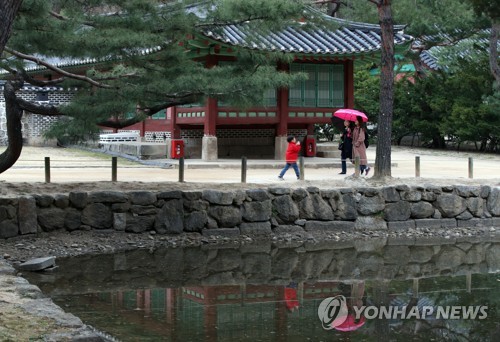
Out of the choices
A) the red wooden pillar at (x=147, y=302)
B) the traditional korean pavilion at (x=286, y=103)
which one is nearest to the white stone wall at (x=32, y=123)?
the traditional korean pavilion at (x=286, y=103)

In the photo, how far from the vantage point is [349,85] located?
92.3 ft

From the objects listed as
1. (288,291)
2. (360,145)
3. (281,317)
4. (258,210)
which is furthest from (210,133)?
(281,317)

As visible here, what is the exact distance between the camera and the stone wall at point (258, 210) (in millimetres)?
15422

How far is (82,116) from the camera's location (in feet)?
46.9

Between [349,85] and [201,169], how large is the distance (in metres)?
7.24

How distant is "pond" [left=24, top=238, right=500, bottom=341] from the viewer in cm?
998

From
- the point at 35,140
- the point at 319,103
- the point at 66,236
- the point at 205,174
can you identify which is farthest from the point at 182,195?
the point at 35,140

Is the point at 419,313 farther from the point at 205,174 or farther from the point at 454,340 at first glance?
the point at 205,174

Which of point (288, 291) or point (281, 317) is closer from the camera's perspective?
point (281, 317)

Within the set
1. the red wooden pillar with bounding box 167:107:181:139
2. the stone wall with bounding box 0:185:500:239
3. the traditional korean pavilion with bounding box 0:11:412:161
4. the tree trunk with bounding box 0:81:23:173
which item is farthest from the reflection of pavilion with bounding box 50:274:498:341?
the red wooden pillar with bounding box 167:107:181:139

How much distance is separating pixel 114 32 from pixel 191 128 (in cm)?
1420

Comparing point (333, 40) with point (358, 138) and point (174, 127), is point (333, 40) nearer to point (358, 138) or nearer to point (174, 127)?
point (174, 127)

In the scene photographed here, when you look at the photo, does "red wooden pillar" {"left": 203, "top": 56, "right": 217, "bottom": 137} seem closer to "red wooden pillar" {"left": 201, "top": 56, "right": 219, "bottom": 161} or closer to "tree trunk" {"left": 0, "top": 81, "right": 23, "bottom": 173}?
"red wooden pillar" {"left": 201, "top": 56, "right": 219, "bottom": 161}

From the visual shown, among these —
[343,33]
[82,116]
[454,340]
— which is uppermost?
[343,33]
